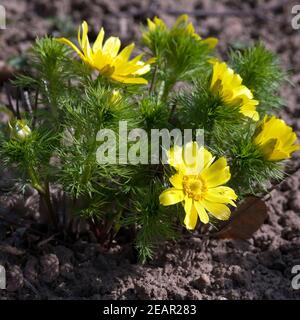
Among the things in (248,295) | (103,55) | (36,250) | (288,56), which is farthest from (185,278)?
(288,56)

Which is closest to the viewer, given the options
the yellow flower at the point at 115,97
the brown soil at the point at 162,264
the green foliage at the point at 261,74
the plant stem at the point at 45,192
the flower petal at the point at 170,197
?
the flower petal at the point at 170,197

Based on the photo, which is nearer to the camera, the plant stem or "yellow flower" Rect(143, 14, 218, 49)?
the plant stem

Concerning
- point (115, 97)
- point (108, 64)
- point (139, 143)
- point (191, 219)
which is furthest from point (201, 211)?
point (108, 64)

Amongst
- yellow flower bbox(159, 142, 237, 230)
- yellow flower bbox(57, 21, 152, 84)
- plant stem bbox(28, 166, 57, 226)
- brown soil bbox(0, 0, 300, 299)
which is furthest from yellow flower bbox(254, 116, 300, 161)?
plant stem bbox(28, 166, 57, 226)

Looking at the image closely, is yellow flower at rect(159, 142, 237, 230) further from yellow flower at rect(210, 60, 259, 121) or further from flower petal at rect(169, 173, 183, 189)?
yellow flower at rect(210, 60, 259, 121)

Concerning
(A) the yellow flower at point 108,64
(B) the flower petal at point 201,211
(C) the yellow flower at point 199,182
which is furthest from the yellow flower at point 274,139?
(A) the yellow flower at point 108,64

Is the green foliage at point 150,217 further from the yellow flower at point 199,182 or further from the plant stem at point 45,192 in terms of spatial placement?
the plant stem at point 45,192

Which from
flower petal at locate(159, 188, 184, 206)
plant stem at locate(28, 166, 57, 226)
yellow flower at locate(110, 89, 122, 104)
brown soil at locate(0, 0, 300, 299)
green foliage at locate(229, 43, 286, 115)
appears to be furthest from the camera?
green foliage at locate(229, 43, 286, 115)

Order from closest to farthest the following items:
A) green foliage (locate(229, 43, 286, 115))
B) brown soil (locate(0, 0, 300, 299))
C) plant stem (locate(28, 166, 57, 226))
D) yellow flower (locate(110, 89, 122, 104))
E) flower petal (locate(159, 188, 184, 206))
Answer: flower petal (locate(159, 188, 184, 206)) < yellow flower (locate(110, 89, 122, 104)) < plant stem (locate(28, 166, 57, 226)) < brown soil (locate(0, 0, 300, 299)) < green foliage (locate(229, 43, 286, 115))
